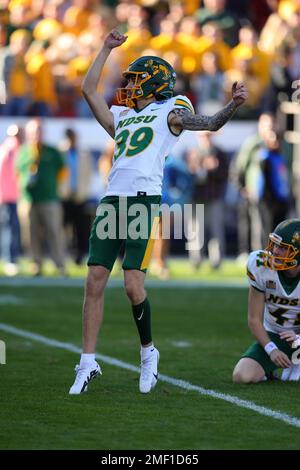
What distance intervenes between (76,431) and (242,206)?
12.3 meters

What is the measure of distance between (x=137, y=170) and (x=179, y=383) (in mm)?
1333

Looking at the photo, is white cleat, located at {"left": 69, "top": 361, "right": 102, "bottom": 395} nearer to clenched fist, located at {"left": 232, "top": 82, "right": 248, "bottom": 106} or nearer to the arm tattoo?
the arm tattoo

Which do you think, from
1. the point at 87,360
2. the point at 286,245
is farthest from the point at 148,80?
the point at 87,360

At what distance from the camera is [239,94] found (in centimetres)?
679

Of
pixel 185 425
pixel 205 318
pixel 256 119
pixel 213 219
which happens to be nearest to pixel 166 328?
pixel 205 318

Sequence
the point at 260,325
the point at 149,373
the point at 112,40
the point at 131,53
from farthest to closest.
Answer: the point at 131,53
the point at 260,325
the point at 112,40
the point at 149,373

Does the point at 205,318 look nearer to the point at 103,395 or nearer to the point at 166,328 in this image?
the point at 166,328

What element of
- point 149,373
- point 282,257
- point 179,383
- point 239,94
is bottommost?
point 179,383

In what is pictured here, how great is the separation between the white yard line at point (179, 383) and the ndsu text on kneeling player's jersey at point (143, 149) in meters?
1.18

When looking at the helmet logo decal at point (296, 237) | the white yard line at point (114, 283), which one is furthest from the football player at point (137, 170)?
the white yard line at point (114, 283)

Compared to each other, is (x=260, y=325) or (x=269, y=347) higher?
(x=260, y=325)

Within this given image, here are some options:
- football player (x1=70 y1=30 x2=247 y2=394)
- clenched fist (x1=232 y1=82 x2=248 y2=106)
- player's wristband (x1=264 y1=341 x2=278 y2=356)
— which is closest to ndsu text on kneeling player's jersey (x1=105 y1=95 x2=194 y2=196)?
football player (x1=70 y1=30 x2=247 y2=394)

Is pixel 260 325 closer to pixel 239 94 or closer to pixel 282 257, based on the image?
pixel 282 257

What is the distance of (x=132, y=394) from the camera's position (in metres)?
7.02
